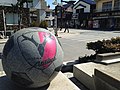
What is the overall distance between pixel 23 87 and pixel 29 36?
128 centimetres

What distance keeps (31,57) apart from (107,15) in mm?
37129

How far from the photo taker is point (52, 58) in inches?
141

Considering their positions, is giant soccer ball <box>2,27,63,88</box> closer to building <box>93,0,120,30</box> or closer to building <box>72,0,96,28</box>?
building <box>93,0,120,30</box>

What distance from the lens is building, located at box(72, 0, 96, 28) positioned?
4466 cm

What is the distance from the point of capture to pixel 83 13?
46.4 m

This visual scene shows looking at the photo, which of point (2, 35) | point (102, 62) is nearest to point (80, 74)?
point (102, 62)

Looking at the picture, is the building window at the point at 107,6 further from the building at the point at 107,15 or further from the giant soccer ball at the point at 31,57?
the giant soccer ball at the point at 31,57

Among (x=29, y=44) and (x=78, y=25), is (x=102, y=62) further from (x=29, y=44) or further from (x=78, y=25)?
(x=78, y=25)

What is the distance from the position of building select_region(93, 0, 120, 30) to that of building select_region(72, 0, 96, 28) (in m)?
2.47

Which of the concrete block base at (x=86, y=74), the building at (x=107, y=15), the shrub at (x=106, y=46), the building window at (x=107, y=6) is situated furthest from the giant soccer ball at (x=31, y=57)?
the building window at (x=107, y=6)

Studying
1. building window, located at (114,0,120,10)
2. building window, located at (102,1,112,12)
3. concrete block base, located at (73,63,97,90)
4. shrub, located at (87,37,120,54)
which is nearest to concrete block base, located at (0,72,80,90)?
concrete block base, located at (73,63,97,90)

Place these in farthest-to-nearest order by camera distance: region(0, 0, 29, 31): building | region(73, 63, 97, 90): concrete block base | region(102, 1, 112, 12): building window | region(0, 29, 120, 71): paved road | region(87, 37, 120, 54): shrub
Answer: region(102, 1, 112, 12): building window
region(0, 0, 29, 31): building
region(0, 29, 120, 71): paved road
region(87, 37, 120, 54): shrub
region(73, 63, 97, 90): concrete block base

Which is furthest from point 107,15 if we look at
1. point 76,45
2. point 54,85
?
point 54,85

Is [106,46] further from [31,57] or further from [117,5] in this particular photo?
[117,5]
